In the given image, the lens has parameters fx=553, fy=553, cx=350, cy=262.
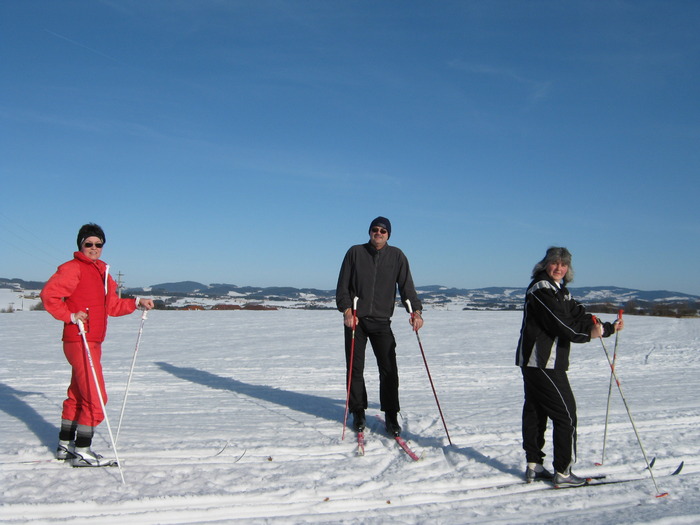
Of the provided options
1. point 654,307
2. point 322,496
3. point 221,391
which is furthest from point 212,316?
point 654,307

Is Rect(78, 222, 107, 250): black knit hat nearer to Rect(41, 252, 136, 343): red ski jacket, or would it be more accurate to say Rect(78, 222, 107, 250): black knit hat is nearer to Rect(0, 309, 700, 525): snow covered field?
Rect(41, 252, 136, 343): red ski jacket

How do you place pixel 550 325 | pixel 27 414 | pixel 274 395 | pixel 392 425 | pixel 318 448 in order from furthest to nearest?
pixel 274 395 → pixel 27 414 → pixel 392 425 → pixel 318 448 → pixel 550 325

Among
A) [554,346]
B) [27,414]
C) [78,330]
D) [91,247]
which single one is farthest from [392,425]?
[27,414]

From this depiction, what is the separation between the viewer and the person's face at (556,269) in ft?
13.5

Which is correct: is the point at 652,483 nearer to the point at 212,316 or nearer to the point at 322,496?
the point at 322,496

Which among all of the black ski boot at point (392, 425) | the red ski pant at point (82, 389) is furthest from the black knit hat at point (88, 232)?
the black ski boot at point (392, 425)

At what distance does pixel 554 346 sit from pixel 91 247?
363 centimetres

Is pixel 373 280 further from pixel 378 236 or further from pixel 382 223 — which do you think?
pixel 382 223

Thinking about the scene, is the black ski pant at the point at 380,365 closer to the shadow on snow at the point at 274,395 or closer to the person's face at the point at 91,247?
the shadow on snow at the point at 274,395

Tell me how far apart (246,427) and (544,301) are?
3.19 m

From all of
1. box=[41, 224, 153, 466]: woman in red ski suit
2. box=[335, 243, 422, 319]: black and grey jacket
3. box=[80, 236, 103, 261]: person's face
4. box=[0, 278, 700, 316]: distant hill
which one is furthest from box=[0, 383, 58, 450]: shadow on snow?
box=[0, 278, 700, 316]: distant hill

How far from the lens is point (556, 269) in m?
4.11

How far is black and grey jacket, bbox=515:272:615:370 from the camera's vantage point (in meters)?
3.97

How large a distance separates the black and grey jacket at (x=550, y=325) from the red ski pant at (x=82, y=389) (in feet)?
10.6
